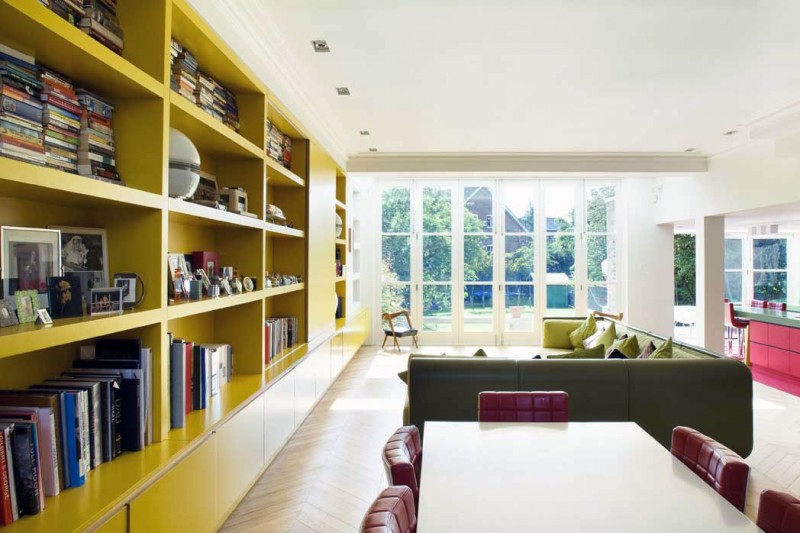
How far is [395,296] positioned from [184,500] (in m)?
6.54

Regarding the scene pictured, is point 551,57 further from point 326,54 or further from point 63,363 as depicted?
point 63,363

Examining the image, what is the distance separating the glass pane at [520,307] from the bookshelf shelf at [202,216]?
5955mm

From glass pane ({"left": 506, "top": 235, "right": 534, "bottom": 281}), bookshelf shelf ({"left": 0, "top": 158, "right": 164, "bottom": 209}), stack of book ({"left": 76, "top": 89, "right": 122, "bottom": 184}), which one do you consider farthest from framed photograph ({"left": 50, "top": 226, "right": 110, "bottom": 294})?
glass pane ({"left": 506, "top": 235, "right": 534, "bottom": 281})

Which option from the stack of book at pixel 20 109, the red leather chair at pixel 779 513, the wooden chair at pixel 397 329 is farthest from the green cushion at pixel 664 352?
the wooden chair at pixel 397 329

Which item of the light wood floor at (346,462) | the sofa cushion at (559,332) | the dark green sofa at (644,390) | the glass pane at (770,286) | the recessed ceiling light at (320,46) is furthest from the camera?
the glass pane at (770,286)

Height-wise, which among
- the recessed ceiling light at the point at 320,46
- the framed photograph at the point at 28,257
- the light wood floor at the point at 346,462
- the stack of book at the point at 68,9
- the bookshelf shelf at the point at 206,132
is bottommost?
the light wood floor at the point at 346,462

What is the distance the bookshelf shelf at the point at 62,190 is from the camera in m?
1.33

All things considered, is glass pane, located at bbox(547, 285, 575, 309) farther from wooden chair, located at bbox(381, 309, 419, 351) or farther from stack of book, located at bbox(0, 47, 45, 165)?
stack of book, located at bbox(0, 47, 45, 165)

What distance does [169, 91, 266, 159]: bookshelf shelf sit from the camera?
88.3 inches

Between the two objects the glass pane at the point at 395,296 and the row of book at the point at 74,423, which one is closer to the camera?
the row of book at the point at 74,423

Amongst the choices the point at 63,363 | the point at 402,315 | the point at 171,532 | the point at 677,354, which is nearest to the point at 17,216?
the point at 63,363

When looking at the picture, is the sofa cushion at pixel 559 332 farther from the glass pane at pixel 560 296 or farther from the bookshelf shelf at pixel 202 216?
the bookshelf shelf at pixel 202 216

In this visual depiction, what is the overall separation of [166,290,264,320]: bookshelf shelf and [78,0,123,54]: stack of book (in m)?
1.15

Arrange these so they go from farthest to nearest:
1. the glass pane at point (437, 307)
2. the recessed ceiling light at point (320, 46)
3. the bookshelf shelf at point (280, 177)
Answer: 1. the glass pane at point (437, 307)
2. the bookshelf shelf at point (280, 177)
3. the recessed ceiling light at point (320, 46)
